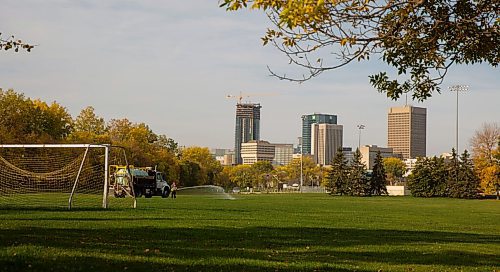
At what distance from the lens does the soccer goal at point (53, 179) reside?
36312mm

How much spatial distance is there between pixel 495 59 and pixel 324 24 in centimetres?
356

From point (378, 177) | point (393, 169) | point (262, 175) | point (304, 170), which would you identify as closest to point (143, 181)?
point (378, 177)

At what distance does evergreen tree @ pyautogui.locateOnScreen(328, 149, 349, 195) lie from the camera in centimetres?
9719

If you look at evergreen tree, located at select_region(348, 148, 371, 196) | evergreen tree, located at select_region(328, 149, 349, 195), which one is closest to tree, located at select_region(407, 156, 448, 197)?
evergreen tree, located at select_region(348, 148, 371, 196)

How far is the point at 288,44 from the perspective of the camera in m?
9.99

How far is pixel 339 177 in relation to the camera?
9731 centimetres

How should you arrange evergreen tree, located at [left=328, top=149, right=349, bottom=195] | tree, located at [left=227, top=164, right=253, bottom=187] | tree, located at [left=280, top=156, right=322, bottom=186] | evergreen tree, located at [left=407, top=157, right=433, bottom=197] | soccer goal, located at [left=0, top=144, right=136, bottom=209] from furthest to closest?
tree, located at [left=280, top=156, right=322, bottom=186] → tree, located at [left=227, top=164, right=253, bottom=187] → evergreen tree, located at [left=407, top=157, right=433, bottom=197] → evergreen tree, located at [left=328, top=149, right=349, bottom=195] → soccer goal, located at [left=0, top=144, right=136, bottom=209]

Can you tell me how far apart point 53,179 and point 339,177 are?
203 ft

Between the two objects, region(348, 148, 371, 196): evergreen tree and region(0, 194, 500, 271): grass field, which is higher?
region(348, 148, 371, 196): evergreen tree

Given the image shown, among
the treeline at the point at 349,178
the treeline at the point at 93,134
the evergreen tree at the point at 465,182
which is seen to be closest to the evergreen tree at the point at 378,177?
the treeline at the point at 349,178

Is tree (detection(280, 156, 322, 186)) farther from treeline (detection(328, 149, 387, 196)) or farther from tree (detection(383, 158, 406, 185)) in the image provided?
treeline (detection(328, 149, 387, 196))

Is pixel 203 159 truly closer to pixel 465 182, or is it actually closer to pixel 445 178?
pixel 445 178

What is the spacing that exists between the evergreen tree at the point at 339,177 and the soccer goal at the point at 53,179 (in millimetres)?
46813

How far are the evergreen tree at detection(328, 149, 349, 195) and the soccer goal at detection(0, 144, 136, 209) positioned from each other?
4681 cm
